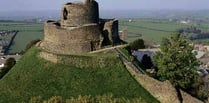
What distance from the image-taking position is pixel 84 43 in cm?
3177

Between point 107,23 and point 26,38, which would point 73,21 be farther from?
point 26,38

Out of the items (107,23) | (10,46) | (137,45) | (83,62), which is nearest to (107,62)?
(83,62)

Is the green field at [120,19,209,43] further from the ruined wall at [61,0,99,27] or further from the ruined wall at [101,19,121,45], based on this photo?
the ruined wall at [61,0,99,27]

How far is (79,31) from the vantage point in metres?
31.6

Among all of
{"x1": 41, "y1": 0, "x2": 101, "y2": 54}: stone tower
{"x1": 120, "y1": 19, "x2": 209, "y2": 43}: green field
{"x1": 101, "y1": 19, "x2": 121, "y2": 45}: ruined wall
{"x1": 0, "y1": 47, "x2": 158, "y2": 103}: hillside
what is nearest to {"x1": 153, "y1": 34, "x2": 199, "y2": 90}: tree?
{"x1": 101, "y1": 19, "x2": 121, "y2": 45}: ruined wall

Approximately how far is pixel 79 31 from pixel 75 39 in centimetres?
69

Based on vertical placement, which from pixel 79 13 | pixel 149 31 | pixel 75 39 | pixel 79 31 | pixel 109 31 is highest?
pixel 79 13

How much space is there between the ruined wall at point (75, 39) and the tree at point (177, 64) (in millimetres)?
5808

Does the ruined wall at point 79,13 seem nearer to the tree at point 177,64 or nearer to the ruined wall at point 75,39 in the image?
the ruined wall at point 75,39

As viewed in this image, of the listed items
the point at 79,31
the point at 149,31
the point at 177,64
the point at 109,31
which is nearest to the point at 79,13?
the point at 79,31

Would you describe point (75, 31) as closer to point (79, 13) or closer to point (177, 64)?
point (79, 13)

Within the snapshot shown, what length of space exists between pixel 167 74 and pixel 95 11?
770 centimetres

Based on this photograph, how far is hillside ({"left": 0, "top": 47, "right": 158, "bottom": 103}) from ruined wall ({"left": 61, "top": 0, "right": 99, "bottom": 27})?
3.72 meters

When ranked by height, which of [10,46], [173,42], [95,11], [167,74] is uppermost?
[95,11]
